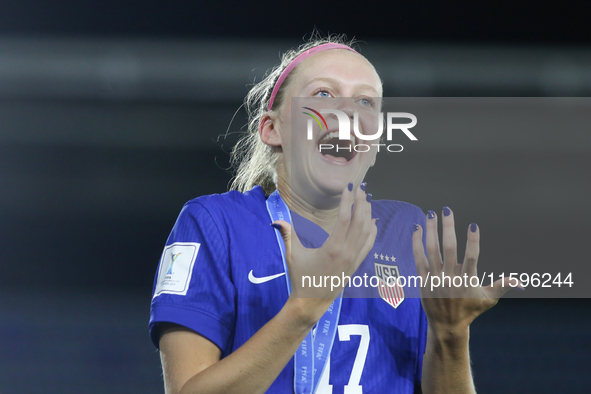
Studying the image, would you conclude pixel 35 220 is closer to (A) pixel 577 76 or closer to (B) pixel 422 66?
(B) pixel 422 66

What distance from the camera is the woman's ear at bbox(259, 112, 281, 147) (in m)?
1.01

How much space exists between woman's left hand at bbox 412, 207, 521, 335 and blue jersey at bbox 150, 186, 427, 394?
0.38 feet

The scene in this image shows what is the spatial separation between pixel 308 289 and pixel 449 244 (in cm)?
22

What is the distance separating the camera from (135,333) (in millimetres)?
2459

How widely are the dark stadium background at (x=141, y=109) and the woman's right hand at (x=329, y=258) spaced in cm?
185

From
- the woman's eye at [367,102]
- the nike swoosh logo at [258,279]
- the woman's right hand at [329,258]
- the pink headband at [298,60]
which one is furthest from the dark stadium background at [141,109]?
the woman's right hand at [329,258]

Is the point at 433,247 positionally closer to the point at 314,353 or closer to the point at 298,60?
the point at 314,353

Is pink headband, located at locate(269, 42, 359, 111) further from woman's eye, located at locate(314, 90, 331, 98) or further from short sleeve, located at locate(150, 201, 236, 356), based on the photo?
short sleeve, located at locate(150, 201, 236, 356)

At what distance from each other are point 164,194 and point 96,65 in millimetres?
809

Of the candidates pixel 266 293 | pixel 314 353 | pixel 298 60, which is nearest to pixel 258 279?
pixel 266 293

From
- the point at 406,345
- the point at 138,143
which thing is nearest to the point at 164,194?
the point at 138,143

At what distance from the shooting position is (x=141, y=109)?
2738mm

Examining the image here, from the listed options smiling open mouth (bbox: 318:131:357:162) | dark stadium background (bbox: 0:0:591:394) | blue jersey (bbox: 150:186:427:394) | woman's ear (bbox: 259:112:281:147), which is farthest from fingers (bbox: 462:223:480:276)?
dark stadium background (bbox: 0:0:591:394)

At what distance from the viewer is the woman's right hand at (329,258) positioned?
641 millimetres
